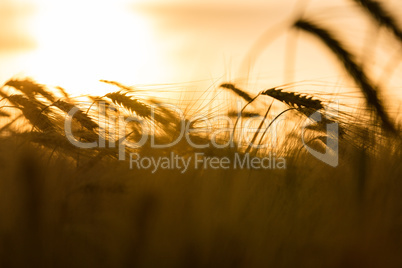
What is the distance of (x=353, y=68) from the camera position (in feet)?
5.81

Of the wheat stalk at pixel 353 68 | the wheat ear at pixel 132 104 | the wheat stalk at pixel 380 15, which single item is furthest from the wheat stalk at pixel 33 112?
the wheat stalk at pixel 380 15

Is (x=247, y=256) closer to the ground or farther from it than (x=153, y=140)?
closer to the ground

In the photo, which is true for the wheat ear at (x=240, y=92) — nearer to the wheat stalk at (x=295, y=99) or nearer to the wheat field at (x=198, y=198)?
the wheat stalk at (x=295, y=99)

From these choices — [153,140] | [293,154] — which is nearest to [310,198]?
[293,154]

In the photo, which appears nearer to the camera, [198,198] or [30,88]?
[198,198]

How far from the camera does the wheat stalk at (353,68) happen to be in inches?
62.8

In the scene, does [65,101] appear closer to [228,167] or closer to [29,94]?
[29,94]

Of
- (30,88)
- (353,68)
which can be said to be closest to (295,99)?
(353,68)

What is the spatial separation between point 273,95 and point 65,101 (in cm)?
71

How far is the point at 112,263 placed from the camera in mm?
1392

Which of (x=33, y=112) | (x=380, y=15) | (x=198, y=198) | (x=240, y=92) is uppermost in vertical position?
(x=380, y=15)

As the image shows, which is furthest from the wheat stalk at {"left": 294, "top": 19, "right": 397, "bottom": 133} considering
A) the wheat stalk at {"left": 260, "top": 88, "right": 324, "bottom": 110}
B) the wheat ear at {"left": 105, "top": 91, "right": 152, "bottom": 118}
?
the wheat ear at {"left": 105, "top": 91, "right": 152, "bottom": 118}

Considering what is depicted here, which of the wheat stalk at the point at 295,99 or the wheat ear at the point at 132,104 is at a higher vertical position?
the wheat stalk at the point at 295,99

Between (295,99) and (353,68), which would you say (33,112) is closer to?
(295,99)
